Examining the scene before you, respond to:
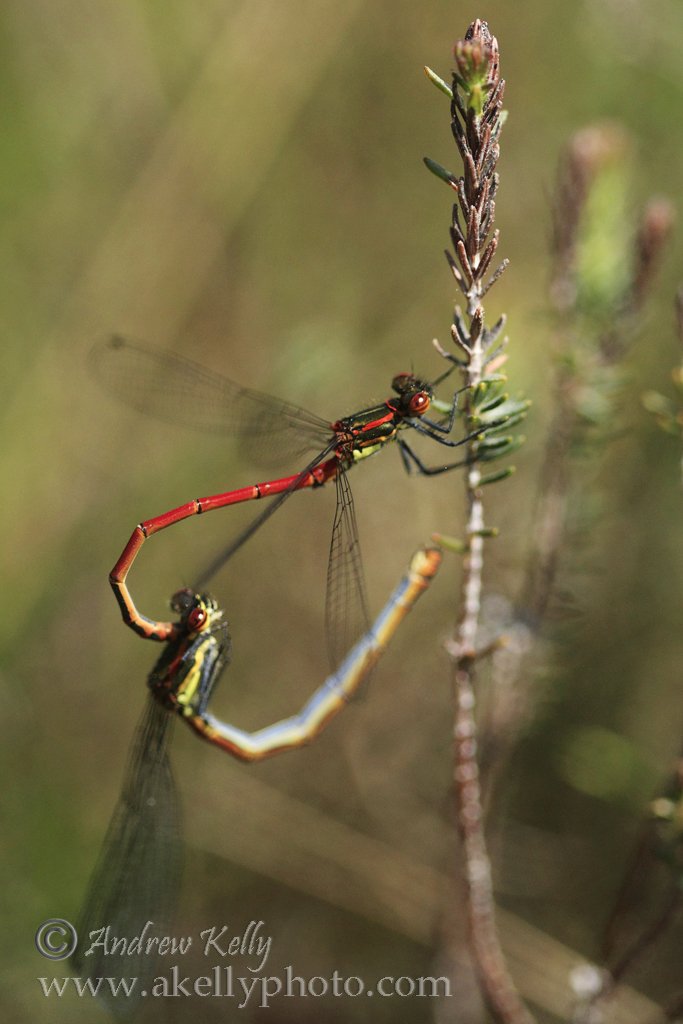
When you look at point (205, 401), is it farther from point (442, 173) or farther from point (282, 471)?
point (442, 173)

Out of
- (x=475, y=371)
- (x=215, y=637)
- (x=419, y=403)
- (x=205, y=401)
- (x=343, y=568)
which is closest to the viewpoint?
(x=475, y=371)

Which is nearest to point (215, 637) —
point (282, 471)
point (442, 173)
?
point (282, 471)

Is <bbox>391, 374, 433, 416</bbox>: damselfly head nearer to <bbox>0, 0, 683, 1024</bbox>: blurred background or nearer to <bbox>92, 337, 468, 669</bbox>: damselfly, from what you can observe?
<bbox>92, 337, 468, 669</bbox>: damselfly

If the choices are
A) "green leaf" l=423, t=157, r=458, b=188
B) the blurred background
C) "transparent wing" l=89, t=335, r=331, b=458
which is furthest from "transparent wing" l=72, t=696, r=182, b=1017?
"green leaf" l=423, t=157, r=458, b=188

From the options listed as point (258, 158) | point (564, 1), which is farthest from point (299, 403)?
point (564, 1)

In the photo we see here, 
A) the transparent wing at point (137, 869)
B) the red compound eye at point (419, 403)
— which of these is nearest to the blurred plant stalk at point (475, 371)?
the red compound eye at point (419, 403)

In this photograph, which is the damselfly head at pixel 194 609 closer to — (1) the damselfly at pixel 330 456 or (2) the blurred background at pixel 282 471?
(1) the damselfly at pixel 330 456

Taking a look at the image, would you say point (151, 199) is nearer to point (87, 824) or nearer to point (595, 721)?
point (87, 824)
